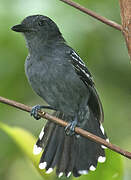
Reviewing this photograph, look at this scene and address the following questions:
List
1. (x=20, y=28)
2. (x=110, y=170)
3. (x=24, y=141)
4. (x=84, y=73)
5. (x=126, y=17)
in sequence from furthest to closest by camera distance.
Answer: (x=84, y=73) → (x=20, y=28) → (x=24, y=141) → (x=110, y=170) → (x=126, y=17)

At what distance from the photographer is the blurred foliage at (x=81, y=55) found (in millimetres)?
4609

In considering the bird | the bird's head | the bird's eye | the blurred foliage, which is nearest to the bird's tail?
the bird

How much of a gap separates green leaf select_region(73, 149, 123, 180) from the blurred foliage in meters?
0.79

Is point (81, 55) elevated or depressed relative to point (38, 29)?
depressed

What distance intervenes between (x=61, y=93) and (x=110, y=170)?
1508 millimetres

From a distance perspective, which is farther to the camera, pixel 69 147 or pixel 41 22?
pixel 69 147

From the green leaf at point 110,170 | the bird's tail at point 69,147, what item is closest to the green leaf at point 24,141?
the green leaf at point 110,170

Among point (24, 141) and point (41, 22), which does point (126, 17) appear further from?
point (41, 22)

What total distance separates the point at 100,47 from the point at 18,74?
0.95m

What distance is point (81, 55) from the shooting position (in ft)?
16.1

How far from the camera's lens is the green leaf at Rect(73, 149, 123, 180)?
3.34 m

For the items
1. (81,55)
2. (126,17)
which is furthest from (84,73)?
(126,17)

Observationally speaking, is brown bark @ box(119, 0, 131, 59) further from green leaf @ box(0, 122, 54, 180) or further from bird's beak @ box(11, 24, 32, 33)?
bird's beak @ box(11, 24, 32, 33)

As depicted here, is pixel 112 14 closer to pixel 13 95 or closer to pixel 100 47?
pixel 100 47
